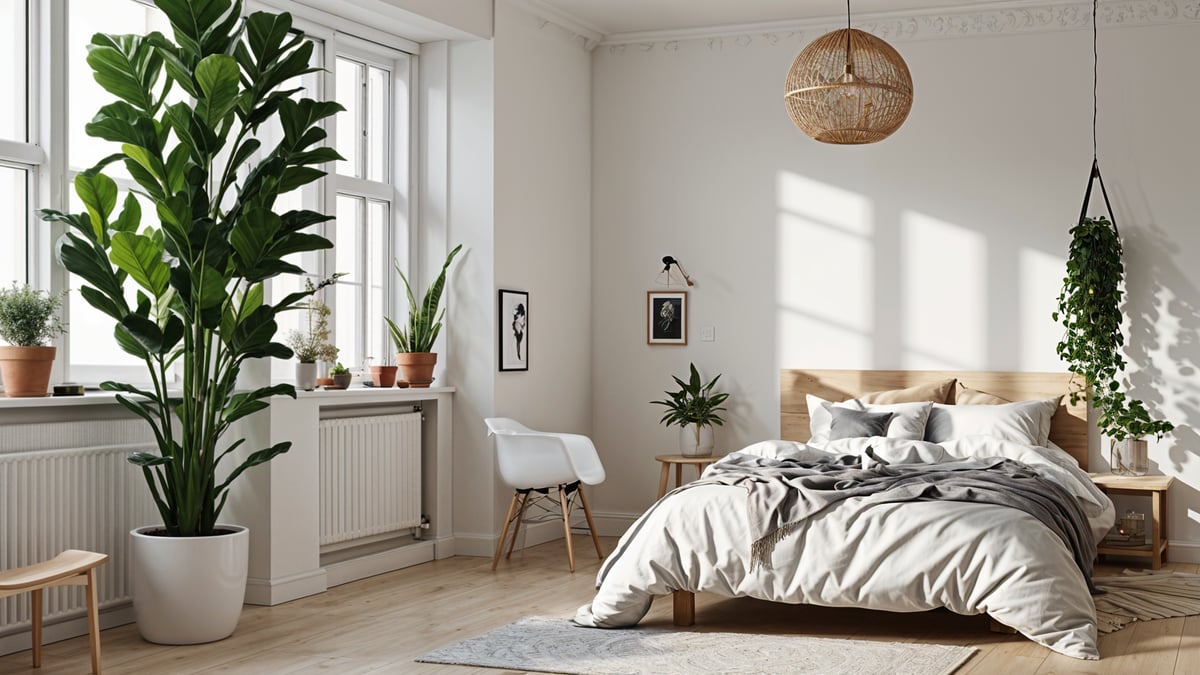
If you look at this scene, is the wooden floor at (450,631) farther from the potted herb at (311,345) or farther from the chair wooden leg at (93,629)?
the potted herb at (311,345)

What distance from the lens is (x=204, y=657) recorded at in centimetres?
430

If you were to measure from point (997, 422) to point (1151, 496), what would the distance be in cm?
90

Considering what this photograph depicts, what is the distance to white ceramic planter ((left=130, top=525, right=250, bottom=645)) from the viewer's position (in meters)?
4.48

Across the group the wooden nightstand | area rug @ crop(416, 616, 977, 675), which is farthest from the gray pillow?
area rug @ crop(416, 616, 977, 675)

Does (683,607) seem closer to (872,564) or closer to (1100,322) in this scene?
(872,564)

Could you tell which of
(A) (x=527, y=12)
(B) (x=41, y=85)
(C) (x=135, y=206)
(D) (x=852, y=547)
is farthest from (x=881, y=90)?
(B) (x=41, y=85)

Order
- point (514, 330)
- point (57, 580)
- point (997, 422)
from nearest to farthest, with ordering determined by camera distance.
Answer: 1. point (57, 580)
2. point (997, 422)
3. point (514, 330)

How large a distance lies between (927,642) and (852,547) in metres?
0.44

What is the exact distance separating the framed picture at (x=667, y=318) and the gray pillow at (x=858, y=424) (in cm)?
129

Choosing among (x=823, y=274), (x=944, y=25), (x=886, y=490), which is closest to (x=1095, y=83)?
(x=944, y=25)

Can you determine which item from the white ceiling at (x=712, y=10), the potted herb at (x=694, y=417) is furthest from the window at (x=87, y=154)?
the potted herb at (x=694, y=417)

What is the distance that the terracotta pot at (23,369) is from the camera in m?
4.35

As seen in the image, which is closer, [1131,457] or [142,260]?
[142,260]

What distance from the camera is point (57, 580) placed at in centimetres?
394
